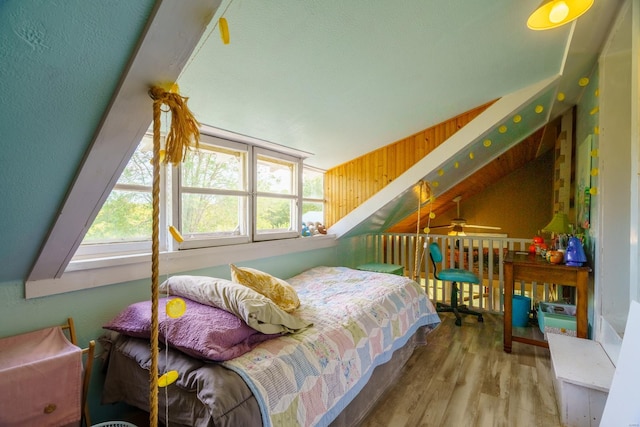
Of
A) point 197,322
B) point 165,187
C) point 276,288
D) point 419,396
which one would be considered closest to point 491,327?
point 419,396

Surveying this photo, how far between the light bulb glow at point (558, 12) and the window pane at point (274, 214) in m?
2.21

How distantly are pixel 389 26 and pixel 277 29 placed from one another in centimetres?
53

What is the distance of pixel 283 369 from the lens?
117 centimetres

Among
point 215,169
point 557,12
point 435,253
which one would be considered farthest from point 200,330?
point 435,253

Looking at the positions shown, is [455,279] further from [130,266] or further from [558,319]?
[130,266]

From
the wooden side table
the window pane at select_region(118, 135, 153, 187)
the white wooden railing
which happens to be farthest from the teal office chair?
the window pane at select_region(118, 135, 153, 187)

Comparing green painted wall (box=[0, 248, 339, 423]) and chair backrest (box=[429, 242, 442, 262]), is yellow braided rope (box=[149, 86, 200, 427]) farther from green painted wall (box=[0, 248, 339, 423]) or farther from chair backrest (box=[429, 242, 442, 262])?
A: chair backrest (box=[429, 242, 442, 262])

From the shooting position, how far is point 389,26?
4.55 feet

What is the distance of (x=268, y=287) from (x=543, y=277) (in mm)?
2191

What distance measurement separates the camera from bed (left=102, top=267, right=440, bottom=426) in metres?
1.01

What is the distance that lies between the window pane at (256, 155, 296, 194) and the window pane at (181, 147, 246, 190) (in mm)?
219

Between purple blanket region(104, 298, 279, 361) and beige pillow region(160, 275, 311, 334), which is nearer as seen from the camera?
purple blanket region(104, 298, 279, 361)

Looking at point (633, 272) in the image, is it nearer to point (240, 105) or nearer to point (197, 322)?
point (197, 322)

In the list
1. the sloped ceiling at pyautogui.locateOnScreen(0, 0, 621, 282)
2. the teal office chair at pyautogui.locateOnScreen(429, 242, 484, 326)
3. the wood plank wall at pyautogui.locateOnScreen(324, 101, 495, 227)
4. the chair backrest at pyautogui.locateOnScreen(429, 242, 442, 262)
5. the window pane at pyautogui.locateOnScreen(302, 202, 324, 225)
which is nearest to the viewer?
the sloped ceiling at pyautogui.locateOnScreen(0, 0, 621, 282)
